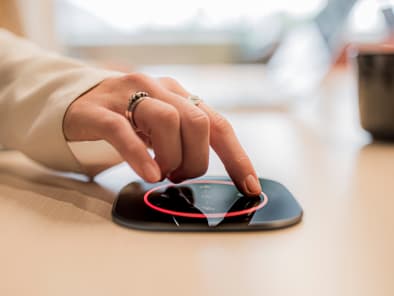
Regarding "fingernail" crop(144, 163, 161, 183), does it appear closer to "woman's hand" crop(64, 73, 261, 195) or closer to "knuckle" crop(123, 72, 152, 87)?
"woman's hand" crop(64, 73, 261, 195)

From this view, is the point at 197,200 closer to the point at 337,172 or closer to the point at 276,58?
the point at 337,172

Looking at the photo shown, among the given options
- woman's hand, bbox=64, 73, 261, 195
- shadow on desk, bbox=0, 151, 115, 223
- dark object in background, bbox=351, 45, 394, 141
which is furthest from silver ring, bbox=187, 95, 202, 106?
dark object in background, bbox=351, 45, 394, 141

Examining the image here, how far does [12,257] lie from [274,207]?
220 mm

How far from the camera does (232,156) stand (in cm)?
50

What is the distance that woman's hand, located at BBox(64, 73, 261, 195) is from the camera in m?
0.49

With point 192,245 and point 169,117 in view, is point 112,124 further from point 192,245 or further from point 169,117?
point 192,245

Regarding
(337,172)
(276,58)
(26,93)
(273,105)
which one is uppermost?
(26,93)

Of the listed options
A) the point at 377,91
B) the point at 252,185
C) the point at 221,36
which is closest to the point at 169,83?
the point at 252,185

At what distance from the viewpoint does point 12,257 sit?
0.37 metres

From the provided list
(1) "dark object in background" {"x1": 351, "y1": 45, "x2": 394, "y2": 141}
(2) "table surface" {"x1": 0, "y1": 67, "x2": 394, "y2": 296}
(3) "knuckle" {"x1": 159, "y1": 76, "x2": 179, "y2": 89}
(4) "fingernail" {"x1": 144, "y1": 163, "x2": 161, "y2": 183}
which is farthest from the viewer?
(1) "dark object in background" {"x1": 351, "y1": 45, "x2": 394, "y2": 141}

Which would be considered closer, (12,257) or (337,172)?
(12,257)

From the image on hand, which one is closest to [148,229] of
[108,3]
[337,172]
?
[337,172]

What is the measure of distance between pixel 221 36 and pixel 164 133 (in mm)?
2816

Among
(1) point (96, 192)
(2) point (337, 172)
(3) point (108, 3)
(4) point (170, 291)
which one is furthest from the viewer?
(3) point (108, 3)
